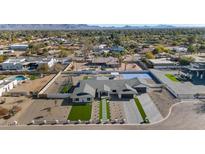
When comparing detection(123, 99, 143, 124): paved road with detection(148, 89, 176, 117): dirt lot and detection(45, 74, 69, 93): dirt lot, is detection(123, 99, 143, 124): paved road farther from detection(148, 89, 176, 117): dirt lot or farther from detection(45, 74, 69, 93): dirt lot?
detection(45, 74, 69, 93): dirt lot

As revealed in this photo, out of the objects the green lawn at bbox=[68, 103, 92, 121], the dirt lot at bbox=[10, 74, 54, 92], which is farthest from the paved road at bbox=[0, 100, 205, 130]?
the dirt lot at bbox=[10, 74, 54, 92]

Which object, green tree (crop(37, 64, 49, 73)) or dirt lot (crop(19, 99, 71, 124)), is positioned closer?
dirt lot (crop(19, 99, 71, 124))

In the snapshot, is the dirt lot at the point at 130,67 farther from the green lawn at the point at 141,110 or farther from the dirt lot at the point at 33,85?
the green lawn at the point at 141,110

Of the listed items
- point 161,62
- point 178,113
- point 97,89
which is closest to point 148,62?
point 161,62

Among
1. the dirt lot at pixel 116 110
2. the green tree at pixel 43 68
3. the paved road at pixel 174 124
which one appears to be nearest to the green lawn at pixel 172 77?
the paved road at pixel 174 124

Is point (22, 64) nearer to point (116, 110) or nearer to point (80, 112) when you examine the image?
point (80, 112)
